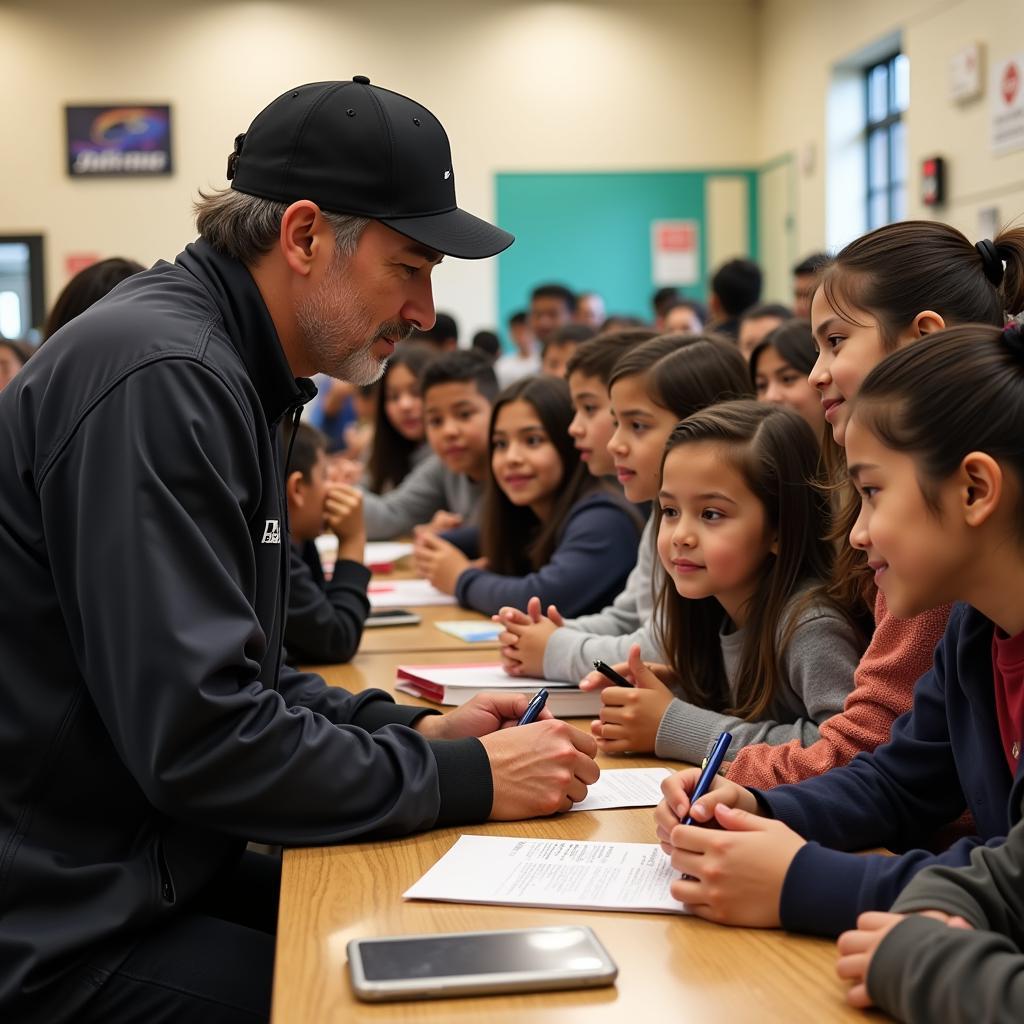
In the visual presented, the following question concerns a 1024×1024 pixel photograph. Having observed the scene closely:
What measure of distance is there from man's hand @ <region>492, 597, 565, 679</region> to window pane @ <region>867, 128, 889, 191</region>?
23.1ft

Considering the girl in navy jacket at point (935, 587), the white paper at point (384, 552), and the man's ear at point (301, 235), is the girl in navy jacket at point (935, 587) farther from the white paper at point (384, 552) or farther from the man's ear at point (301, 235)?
the white paper at point (384, 552)

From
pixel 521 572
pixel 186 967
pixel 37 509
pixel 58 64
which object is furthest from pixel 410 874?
pixel 58 64

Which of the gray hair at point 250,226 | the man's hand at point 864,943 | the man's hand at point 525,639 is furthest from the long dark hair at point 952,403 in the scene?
the man's hand at point 525,639

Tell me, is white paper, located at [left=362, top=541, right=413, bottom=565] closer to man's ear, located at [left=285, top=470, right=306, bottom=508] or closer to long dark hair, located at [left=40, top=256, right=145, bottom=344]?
man's ear, located at [left=285, top=470, right=306, bottom=508]

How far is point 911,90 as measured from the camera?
7348 mm

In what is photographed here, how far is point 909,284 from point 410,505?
2.97 m

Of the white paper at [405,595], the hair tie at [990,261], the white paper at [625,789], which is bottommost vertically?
the white paper at [405,595]

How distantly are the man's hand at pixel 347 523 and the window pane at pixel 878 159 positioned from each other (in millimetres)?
6470

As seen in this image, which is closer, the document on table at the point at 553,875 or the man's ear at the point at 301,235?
the document on table at the point at 553,875

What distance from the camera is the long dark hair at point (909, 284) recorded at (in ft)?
5.41

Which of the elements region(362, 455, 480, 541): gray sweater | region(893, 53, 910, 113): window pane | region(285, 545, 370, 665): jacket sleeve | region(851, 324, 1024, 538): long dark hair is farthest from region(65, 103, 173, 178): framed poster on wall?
region(851, 324, 1024, 538): long dark hair

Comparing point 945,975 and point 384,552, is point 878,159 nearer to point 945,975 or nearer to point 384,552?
point 384,552

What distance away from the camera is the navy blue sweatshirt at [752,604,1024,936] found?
1103mm

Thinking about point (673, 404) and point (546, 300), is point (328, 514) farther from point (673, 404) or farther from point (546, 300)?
point (546, 300)
